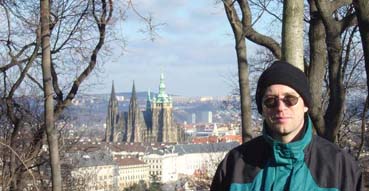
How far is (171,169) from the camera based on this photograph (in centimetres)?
9975

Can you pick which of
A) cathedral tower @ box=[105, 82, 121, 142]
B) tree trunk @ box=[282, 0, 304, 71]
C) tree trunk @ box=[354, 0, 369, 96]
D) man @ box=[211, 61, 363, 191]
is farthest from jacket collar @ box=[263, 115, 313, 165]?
cathedral tower @ box=[105, 82, 121, 142]

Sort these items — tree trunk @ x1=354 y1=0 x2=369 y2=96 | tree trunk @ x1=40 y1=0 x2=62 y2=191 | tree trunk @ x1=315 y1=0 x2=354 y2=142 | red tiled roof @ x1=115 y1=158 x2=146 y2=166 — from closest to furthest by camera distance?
1. tree trunk @ x1=354 y1=0 x2=369 y2=96
2. tree trunk @ x1=315 y1=0 x2=354 y2=142
3. tree trunk @ x1=40 y1=0 x2=62 y2=191
4. red tiled roof @ x1=115 y1=158 x2=146 y2=166

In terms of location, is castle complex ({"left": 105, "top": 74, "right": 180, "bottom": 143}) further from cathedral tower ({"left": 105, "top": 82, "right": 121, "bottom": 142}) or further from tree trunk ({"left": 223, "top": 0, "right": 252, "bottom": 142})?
tree trunk ({"left": 223, "top": 0, "right": 252, "bottom": 142})

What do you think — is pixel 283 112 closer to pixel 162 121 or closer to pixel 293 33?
pixel 293 33

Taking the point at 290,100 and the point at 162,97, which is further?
the point at 162,97

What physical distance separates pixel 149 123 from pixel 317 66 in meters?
115

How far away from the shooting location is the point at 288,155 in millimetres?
2420

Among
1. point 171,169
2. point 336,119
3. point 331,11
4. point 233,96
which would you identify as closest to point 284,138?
point 331,11

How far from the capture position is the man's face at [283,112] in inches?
96.3

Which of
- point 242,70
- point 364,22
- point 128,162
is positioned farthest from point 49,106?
point 128,162

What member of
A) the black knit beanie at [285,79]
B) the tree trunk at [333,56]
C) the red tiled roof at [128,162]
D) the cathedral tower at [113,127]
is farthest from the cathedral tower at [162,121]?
the black knit beanie at [285,79]

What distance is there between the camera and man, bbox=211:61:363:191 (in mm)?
2422

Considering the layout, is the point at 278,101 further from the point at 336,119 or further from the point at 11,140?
the point at 11,140

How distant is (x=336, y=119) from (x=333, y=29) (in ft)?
3.31
